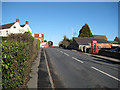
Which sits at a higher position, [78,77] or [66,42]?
[66,42]

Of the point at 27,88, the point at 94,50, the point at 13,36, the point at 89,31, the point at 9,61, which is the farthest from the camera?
the point at 89,31

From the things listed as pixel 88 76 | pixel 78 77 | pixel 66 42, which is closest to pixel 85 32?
pixel 66 42

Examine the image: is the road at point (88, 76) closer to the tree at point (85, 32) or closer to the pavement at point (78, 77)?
the pavement at point (78, 77)

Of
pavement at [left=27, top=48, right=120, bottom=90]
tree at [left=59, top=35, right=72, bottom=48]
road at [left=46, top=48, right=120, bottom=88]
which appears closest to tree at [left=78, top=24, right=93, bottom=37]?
tree at [left=59, top=35, right=72, bottom=48]

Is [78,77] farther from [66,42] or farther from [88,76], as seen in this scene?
[66,42]

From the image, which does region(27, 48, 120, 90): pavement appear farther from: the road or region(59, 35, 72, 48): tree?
region(59, 35, 72, 48): tree

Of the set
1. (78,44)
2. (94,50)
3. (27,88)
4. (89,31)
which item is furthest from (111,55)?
(89,31)

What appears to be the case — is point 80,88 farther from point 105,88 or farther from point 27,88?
point 27,88

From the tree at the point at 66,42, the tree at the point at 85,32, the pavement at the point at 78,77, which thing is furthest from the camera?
the tree at the point at 85,32

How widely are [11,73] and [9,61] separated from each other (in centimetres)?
49

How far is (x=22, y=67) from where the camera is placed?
199 inches

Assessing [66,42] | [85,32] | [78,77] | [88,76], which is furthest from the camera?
[85,32]

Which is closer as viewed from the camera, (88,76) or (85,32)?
(88,76)

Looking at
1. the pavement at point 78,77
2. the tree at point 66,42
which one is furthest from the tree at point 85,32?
the pavement at point 78,77
